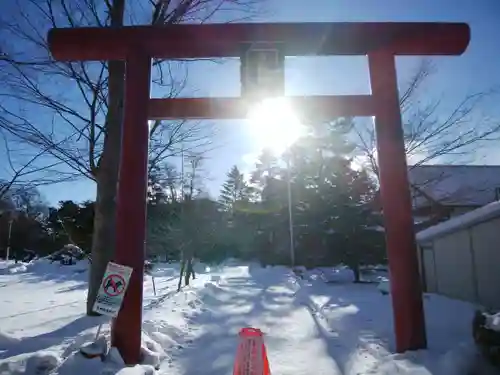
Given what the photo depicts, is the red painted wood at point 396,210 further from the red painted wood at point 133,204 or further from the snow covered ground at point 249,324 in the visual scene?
the red painted wood at point 133,204

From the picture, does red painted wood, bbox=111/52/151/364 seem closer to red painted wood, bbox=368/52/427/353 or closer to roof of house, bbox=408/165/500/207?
red painted wood, bbox=368/52/427/353

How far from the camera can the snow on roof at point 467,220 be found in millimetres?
9047

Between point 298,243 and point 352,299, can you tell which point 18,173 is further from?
point 298,243

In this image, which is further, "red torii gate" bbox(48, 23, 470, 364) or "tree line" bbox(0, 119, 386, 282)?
"tree line" bbox(0, 119, 386, 282)

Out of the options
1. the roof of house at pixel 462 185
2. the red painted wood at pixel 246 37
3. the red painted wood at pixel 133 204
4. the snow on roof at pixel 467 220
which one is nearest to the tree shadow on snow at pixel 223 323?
the red painted wood at pixel 133 204

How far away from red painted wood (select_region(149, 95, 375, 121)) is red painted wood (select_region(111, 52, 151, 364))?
12.6 inches

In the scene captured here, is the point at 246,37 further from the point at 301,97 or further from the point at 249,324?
the point at 249,324

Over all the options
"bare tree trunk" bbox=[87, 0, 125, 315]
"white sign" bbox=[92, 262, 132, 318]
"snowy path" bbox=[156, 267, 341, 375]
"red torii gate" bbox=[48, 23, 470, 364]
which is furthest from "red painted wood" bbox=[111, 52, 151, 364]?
"bare tree trunk" bbox=[87, 0, 125, 315]

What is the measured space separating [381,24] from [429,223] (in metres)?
18.0

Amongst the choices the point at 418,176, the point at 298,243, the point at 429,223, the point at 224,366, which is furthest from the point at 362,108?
the point at 298,243

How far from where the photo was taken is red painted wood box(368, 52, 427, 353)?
5008 millimetres

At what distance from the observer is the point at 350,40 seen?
213 inches

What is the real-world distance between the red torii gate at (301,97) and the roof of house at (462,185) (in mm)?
21038

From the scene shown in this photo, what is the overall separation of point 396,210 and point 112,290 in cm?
382
